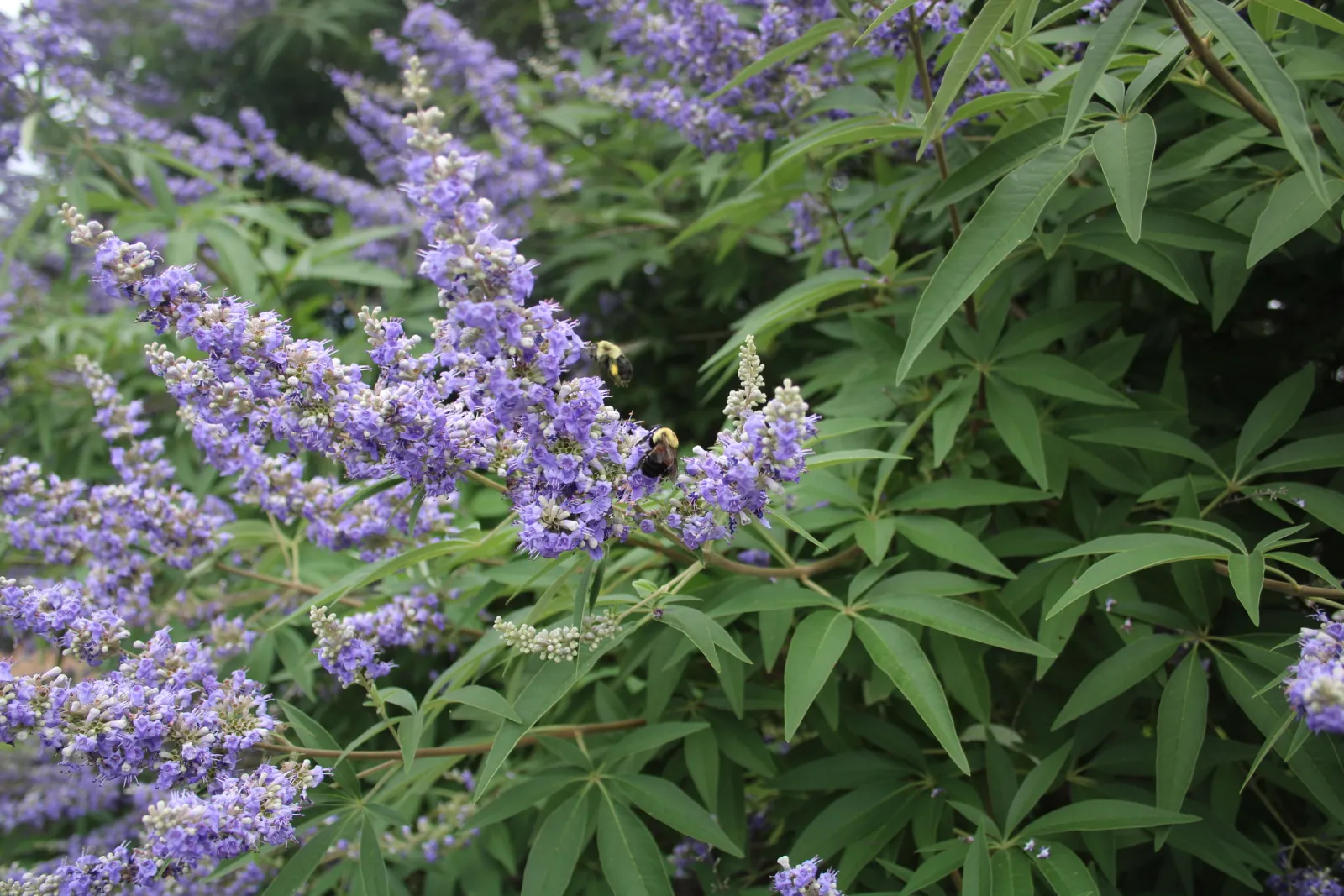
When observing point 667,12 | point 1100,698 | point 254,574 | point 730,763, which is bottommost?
point 730,763

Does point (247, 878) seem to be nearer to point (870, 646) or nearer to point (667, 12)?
point (870, 646)

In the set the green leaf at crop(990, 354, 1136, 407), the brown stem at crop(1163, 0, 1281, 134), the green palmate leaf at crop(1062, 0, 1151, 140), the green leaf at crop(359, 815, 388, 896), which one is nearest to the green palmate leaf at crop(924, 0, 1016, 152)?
the green palmate leaf at crop(1062, 0, 1151, 140)

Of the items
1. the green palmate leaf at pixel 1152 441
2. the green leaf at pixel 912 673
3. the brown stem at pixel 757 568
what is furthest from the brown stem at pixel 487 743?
the green palmate leaf at pixel 1152 441

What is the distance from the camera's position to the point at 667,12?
188 inches

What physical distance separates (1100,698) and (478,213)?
1.94m

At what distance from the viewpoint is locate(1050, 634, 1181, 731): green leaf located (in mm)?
2463

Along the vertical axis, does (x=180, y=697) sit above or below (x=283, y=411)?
below

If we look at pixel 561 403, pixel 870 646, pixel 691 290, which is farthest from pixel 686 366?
pixel 561 403

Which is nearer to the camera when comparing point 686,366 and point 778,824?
point 778,824

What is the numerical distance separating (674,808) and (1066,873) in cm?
99

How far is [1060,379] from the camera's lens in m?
2.87

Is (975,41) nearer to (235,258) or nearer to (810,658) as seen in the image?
(810,658)

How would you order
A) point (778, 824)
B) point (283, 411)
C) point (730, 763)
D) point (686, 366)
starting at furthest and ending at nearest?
point (686, 366) → point (778, 824) → point (730, 763) → point (283, 411)

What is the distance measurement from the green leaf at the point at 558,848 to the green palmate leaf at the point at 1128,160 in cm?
200
